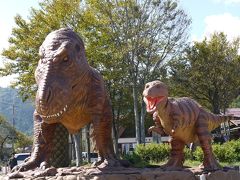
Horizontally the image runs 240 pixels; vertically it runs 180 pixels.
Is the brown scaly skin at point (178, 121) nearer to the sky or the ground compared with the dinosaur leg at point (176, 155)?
nearer to the sky

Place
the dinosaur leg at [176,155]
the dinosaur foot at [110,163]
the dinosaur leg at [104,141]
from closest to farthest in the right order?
the dinosaur foot at [110,163] → the dinosaur leg at [104,141] → the dinosaur leg at [176,155]

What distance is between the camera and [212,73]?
32.2 meters

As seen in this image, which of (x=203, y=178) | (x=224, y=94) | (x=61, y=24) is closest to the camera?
(x=203, y=178)

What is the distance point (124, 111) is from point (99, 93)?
29.0m

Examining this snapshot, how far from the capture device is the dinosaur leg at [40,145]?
4852 mm

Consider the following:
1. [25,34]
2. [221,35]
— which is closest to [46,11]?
[25,34]

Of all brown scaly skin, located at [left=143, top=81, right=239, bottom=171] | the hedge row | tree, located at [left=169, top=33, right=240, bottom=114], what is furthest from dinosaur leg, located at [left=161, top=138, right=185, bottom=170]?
tree, located at [left=169, top=33, right=240, bottom=114]

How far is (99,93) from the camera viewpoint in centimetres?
484

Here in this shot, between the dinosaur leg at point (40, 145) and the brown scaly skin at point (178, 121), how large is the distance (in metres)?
1.10

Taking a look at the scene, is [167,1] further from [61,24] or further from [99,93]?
[99,93]

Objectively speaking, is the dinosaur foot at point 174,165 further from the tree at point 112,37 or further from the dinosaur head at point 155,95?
the tree at point 112,37

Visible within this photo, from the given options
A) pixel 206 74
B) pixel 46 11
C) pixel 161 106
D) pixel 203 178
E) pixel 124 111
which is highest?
pixel 46 11

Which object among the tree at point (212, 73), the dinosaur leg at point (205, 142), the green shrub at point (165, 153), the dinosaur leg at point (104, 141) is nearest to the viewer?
the dinosaur leg at point (104, 141)

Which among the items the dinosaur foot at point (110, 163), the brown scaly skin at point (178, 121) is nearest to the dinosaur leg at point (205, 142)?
the brown scaly skin at point (178, 121)
